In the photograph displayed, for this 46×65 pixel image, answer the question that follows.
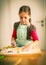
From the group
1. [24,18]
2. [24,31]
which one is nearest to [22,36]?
[24,31]

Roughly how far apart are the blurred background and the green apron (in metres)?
0.08

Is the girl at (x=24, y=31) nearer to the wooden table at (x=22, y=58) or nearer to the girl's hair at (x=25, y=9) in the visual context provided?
the girl's hair at (x=25, y=9)

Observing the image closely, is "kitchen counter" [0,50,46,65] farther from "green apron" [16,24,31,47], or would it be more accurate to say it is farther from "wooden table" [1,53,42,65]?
"green apron" [16,24,31,47]

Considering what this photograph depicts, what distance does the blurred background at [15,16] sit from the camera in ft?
6.24

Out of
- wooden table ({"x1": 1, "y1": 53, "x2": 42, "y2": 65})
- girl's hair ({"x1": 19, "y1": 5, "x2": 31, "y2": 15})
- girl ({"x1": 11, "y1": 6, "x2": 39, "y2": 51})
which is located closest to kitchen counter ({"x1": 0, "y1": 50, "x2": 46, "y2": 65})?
wooden table ({"x1": 1, "y1": 53, "x2": 42, "y2": 65})

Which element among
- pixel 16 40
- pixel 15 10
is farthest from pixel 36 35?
pixel 15 10

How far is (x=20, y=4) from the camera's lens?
1909 millimetres

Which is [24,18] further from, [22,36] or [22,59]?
[22,59]

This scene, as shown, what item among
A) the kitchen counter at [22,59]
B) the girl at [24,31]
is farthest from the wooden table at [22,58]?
the girl at [24,31]

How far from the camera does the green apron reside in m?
1.91

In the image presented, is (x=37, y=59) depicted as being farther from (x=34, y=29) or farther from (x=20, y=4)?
(x=20, y=4)

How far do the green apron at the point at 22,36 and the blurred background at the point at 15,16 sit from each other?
0.26ft

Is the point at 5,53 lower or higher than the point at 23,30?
lower

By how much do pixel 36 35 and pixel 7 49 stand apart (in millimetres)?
314
